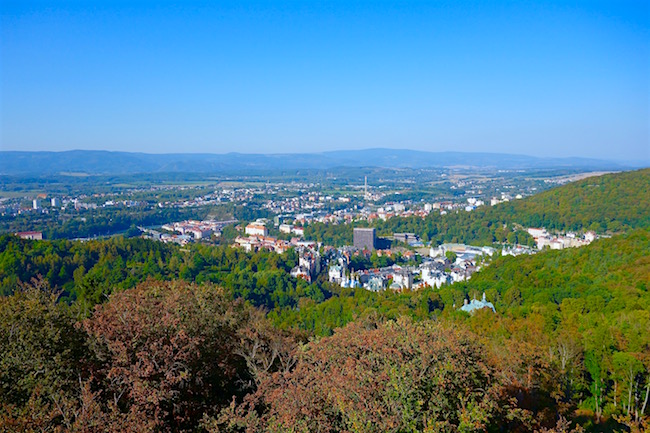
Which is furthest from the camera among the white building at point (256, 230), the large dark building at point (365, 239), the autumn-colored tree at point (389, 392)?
the white building at point (256, 230)

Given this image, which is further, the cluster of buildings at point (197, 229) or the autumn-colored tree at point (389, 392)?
the cluster of buildings at point (197, 229)

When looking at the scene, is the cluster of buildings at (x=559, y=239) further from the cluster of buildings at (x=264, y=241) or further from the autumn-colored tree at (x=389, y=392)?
the autumn-colored tree at (x=389, y=392)

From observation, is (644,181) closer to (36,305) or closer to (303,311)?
(303,311)

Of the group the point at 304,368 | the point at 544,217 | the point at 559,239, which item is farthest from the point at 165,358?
the point at 544,217

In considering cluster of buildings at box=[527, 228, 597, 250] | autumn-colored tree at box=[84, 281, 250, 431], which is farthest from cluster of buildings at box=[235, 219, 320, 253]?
autumn-colored tree at box=[84, 281, 250, 431]

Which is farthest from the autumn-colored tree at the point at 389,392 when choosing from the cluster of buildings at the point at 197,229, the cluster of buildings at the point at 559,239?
the cluster of buildings at the point at 197,229

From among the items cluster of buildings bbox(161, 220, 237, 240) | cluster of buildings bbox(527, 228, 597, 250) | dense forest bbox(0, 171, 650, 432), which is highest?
dense forest bbox(0, 171, 650, 432)

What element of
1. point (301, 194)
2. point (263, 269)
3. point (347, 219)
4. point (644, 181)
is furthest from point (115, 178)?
point (644, 181)

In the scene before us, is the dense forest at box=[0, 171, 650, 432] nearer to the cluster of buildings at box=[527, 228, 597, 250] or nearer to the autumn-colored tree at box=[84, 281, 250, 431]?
the autumn-colored tree at box=[84, 281, 250, 431]
